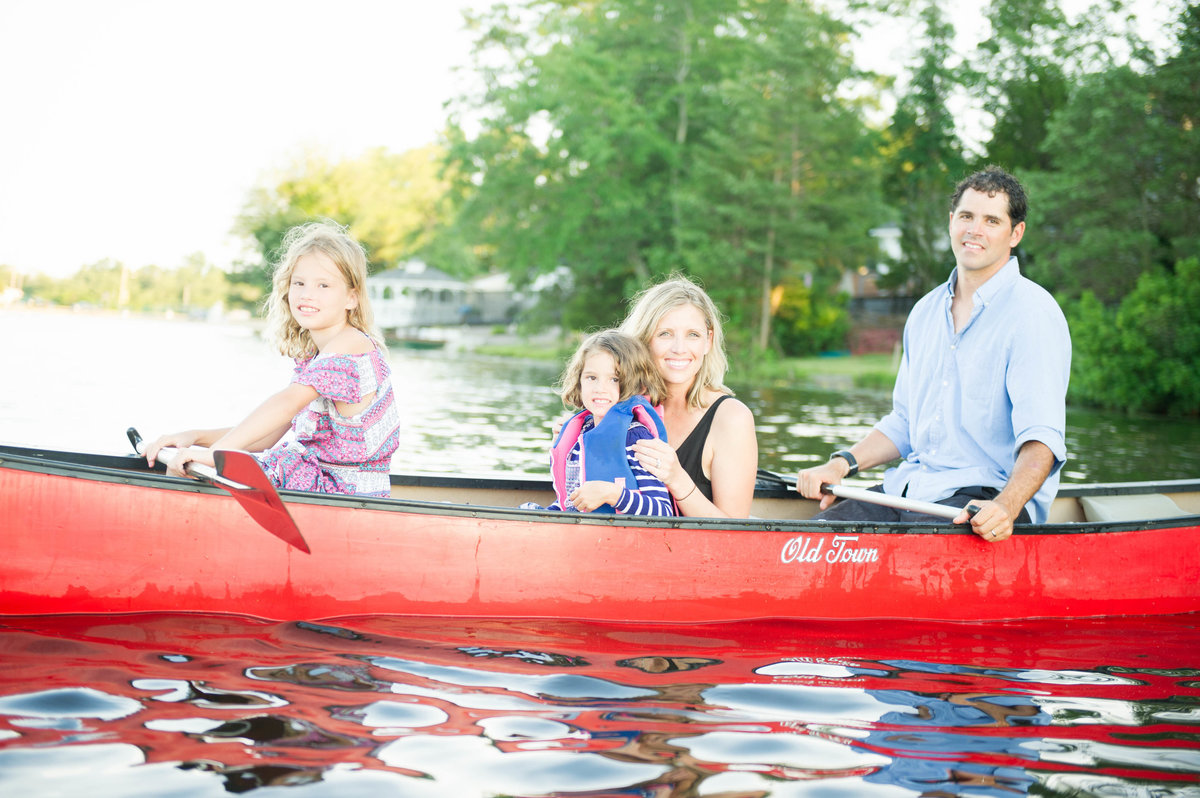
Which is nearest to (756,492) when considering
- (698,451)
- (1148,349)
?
(698,451)

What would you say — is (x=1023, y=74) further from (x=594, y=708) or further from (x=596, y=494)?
(x=594, y=708)

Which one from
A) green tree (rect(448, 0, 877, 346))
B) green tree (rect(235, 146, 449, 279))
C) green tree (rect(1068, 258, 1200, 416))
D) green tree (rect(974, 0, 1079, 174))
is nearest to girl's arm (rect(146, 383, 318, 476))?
green tree (rect(1068, 258, 1200, 416))

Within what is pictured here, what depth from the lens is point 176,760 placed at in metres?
2.58

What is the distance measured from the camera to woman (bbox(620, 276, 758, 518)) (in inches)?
154

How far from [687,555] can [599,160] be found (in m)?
27.1

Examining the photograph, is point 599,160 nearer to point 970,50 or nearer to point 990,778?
point 970,50

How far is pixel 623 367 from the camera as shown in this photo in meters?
3.77

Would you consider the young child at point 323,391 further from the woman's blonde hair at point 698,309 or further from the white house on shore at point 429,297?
the white house on shore at point 429,297

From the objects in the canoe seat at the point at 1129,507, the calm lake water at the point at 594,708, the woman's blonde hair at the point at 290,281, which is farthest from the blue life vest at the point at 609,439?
the canoe seat at the point at 1129,507

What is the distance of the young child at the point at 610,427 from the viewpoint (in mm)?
3750

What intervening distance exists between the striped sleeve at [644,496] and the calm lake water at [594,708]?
18.3 inches

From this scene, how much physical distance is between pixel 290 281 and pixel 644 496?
60.9 inches

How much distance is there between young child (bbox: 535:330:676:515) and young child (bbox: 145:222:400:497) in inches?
28.2

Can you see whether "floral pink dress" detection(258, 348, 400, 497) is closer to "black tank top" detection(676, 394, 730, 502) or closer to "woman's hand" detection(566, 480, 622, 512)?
"woman's hand" detection(566, 480, 622, 512)
